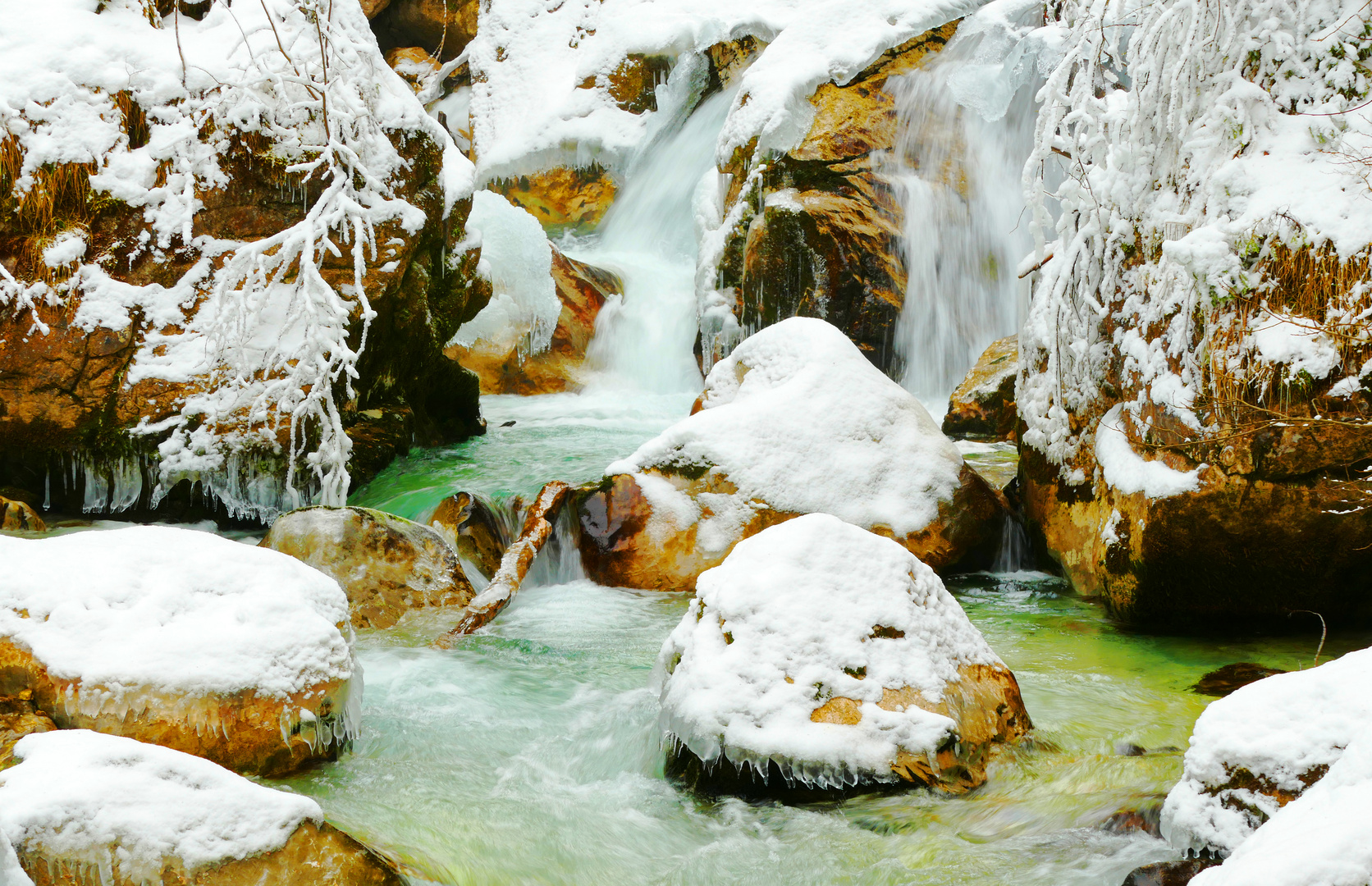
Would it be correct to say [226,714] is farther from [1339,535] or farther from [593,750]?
[1339,535]

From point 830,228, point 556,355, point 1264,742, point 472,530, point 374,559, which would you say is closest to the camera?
point 1264,742

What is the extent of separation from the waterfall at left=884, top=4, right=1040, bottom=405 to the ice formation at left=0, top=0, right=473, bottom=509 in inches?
228

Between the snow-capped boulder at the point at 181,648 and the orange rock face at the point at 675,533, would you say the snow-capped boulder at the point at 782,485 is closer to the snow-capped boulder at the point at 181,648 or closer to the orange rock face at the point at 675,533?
the orange rock face at the point at 675,533

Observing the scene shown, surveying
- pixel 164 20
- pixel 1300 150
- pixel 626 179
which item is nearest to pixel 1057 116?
pixel 1300 150

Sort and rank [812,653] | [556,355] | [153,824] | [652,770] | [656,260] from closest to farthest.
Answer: [153,824]
[812,653]
[652,770]
[556,355]
[656,260]

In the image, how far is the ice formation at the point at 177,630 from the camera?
3043 millimetres

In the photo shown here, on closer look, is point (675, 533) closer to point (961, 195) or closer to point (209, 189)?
point (209, 189)

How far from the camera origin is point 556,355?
40.4ft

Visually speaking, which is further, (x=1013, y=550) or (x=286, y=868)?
(x=1013, y=550)

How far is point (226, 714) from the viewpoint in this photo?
10.1 feet

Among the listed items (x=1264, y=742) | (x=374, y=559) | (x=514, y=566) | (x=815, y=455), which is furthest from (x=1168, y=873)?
(x=374, y=559)

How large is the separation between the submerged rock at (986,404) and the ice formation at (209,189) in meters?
4.97

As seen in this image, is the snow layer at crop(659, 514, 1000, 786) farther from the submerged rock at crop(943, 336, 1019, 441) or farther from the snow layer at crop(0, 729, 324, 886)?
the submerged rock at crop(943, 336, 1019, 441)

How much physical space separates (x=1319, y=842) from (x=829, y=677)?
5.53 feet
